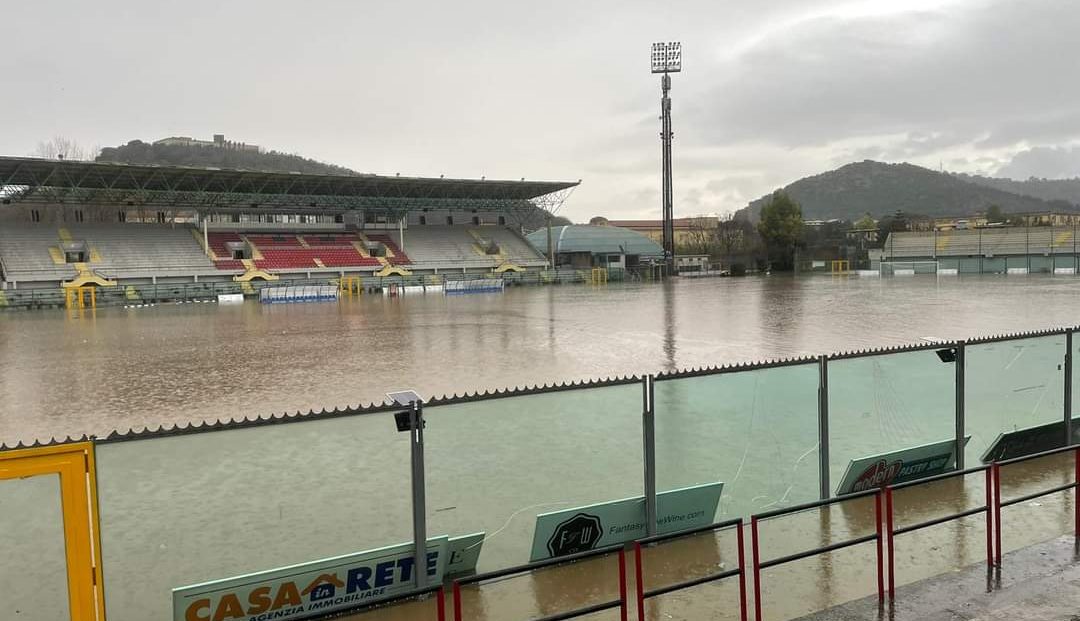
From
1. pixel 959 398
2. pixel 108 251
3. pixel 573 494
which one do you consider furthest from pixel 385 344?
pixel 108 251

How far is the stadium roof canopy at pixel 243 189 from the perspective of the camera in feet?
164

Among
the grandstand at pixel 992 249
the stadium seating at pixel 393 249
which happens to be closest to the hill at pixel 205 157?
the stadium seating at pixel 393 249

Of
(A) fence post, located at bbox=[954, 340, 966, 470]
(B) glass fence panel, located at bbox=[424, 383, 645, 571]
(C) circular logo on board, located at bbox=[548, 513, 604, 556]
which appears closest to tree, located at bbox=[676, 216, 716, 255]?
(A) fence post, located at bbox=[954, 340, 966, 470]

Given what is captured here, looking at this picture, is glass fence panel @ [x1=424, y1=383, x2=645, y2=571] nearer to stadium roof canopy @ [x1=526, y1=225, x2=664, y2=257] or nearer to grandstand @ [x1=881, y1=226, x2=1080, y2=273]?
grandstand @ [x1=881, y1=226, x2=1080, y2=273]

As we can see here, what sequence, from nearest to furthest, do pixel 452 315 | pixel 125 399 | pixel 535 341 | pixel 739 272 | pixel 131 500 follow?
pixel 131 500 → pixel 125 399 → pixel 535 341 → pixel 452 315 → pixel 739 272

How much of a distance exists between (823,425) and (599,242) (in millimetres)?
76463

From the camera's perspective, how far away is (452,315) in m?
33.2

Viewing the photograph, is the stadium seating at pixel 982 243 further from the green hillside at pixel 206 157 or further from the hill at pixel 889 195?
the hill at pixel 889 195

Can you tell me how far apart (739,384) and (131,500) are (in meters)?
5.07

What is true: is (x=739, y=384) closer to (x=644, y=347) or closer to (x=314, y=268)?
(x=644, y=347)

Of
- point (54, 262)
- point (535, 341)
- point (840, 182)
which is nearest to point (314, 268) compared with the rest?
point (54, 262)

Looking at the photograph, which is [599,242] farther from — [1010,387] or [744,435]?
[744,435]

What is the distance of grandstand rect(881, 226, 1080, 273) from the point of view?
68312mm

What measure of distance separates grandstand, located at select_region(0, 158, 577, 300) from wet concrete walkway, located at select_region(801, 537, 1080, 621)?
53.2 meters
